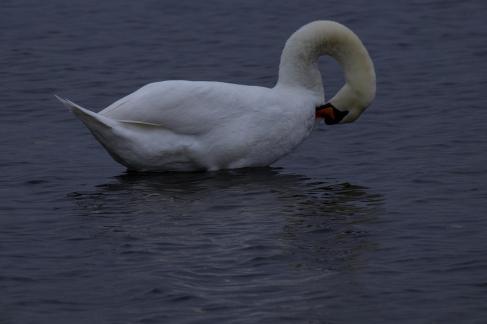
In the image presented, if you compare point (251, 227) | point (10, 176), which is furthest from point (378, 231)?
point (10, 176)

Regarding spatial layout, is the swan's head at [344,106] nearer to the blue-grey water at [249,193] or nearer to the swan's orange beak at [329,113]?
the swan's orange beak at [329,113]

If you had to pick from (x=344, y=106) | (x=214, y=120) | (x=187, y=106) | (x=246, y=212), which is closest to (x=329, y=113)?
(x=344, y=106)

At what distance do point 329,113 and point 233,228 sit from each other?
8.57 feet

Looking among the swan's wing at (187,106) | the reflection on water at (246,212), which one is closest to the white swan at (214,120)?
the swan's wing at (187,106)

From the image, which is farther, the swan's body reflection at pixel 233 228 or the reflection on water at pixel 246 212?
the reflection on water at pixel 246 212

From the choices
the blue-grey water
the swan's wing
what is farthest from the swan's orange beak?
the swan's wing

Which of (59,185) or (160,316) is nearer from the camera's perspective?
(160,316)

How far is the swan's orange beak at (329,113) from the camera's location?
1307cm

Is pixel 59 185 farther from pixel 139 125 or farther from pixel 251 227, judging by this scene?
pixel 251 227

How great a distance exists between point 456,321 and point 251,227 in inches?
97.1

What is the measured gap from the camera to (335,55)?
43.5 ft

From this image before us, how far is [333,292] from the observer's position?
9.21 meters

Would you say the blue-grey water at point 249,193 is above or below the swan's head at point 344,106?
below

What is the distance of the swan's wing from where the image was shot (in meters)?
12.4
